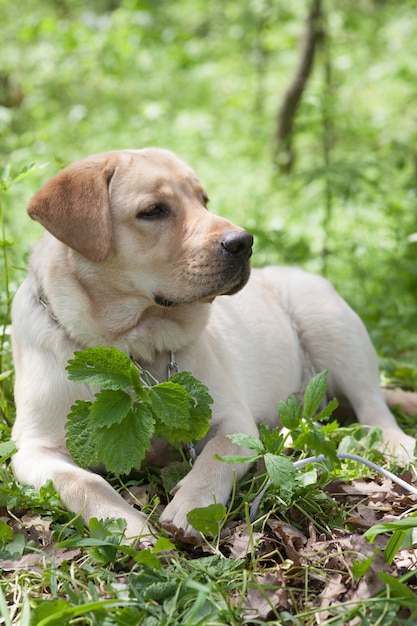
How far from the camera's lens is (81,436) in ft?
8.45

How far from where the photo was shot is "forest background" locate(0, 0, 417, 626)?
2268 millimetres

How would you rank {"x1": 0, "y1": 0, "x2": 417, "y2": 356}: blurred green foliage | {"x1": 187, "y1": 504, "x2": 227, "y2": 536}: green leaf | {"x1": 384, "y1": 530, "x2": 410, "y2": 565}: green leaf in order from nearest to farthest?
{"x1": 384, "y1": 530, "x2": 410, "y2": 565}: green leaf → {"x1": 187, "y1": 504, "x2": 227, "y2": 536}: green leaf → {"x1": 0, "y1": 0, "x2": 417, "y2": 356}: blurred green foliage

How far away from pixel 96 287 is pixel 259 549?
1.31 metres

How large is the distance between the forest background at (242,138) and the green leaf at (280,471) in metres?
0.25

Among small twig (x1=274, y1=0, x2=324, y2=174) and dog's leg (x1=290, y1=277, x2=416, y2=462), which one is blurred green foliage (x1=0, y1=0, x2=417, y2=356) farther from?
dog's leg (x1=290, y1=277, x2=416, y2=462)

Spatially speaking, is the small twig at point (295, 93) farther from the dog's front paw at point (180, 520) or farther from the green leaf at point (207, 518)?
the green leaf at point (207, 518)

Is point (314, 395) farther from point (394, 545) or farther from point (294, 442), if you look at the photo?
point (394, 545)

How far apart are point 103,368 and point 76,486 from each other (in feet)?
1.58

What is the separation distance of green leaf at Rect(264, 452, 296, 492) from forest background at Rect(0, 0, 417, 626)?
0.81 ft

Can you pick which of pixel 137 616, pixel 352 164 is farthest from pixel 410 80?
pixel 137 616

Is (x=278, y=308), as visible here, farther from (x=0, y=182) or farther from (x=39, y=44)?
(x=39, y=44)

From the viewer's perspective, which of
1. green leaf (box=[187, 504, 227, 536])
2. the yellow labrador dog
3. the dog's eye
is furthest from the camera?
the dog's eye

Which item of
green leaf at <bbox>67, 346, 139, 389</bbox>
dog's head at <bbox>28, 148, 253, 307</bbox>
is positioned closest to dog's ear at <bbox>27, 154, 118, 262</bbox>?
dog's head at <bbox>28, 148, 253, 307</bbox>

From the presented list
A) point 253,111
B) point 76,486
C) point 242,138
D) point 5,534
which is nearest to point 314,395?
point 76,486
